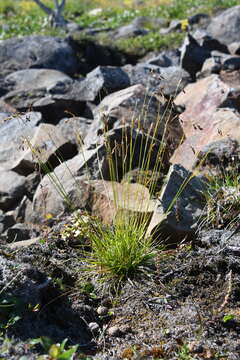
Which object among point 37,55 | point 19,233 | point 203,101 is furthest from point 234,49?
point 19,233

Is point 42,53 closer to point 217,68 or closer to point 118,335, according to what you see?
point 217,68

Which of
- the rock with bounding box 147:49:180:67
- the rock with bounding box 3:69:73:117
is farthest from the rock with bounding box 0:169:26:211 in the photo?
the rock with bounding box 147:49:180:67

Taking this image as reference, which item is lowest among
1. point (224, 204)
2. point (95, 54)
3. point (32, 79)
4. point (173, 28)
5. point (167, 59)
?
point (173, 28)

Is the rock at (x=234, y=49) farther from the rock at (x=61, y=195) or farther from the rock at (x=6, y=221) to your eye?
the rock at (x=6, y=221)

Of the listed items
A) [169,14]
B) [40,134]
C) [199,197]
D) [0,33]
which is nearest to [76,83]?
[40,134]

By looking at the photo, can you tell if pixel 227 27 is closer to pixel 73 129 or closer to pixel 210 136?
pixel 73 129

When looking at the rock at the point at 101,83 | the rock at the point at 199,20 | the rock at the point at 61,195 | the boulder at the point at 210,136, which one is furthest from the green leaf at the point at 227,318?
the rock at the point at 199,20
